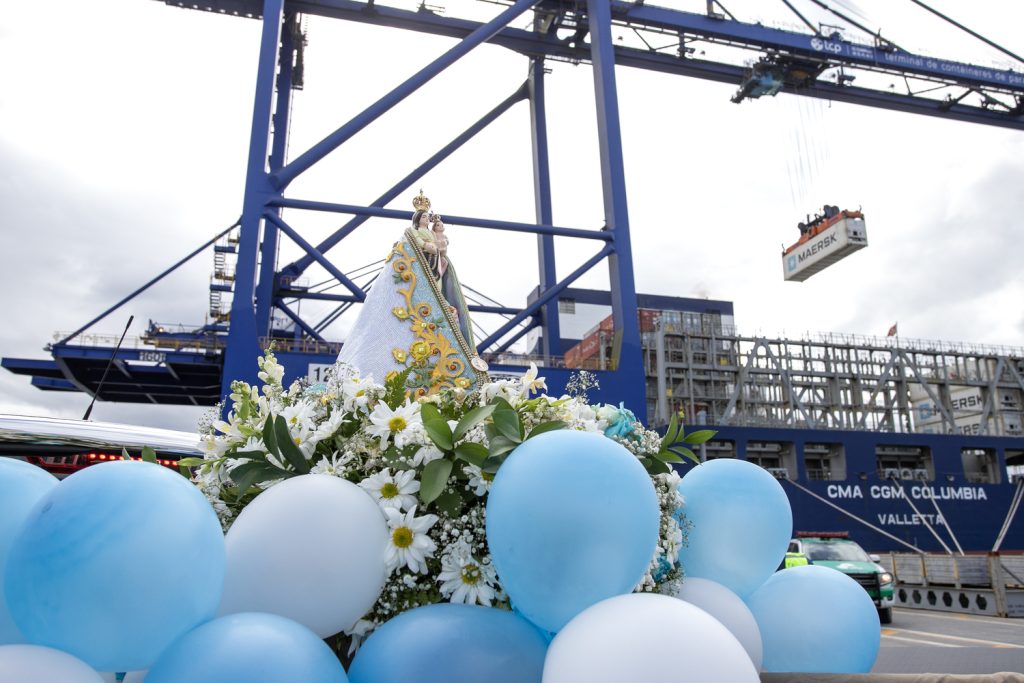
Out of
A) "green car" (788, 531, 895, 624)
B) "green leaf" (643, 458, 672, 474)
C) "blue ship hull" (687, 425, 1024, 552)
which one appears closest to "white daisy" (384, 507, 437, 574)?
"green leaf" (643, 458, 672, 474)

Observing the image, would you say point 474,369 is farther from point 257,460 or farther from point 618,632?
point 618,632

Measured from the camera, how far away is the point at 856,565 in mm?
12375

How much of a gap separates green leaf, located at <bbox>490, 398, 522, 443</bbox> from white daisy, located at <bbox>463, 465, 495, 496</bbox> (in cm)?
13

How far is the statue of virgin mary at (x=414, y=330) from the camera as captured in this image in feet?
12.6

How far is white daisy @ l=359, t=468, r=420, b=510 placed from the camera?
Answer: 6.71 feet

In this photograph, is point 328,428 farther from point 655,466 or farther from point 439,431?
point 655,466

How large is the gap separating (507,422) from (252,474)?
2.74 feet

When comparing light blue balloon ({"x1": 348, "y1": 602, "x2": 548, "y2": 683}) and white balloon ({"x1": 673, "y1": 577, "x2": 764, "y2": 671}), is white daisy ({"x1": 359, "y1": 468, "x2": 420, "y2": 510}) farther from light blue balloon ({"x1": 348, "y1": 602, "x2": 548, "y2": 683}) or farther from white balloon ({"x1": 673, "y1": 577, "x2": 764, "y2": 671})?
white balloon ({"x1": 673, "y1": 577, "x2": 764, "y2": 671})

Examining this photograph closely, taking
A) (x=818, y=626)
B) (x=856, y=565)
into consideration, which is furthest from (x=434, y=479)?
(x=856, y=565)

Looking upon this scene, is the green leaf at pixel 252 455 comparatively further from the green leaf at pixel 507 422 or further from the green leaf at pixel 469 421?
the green leaf at pixel 507 422

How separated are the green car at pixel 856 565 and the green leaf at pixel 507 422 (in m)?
10.8

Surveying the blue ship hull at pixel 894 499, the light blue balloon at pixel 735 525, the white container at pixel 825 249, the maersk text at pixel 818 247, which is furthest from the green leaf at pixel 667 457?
the maersk text at pixel 818 247

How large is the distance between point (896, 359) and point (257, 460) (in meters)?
48.3

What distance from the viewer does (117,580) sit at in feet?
4.98
